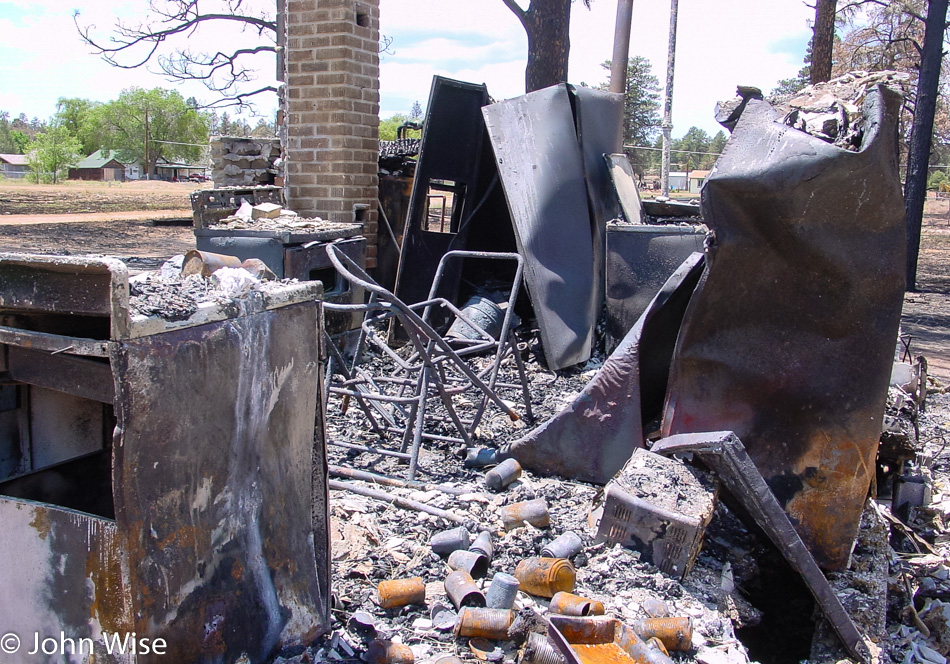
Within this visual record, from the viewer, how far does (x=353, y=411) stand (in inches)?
200

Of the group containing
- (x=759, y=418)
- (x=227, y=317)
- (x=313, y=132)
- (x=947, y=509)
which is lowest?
(x=947, y=509)

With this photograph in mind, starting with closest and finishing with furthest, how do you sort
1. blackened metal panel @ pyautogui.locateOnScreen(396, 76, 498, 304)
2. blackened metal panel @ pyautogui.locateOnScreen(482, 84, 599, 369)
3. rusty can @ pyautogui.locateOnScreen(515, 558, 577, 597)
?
rusty can @ pyautogui.locateOnScreen(515, 558, 577, 597), blackened metal panel @ pyautogui.locateOnScreen(482, 84, 599, 369), blackened metal panel @ pyautogui.locateOnScreen(396, 76, 498, 304)

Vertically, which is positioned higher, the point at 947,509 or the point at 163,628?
the point at 163,628

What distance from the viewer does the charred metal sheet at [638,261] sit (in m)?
5.65

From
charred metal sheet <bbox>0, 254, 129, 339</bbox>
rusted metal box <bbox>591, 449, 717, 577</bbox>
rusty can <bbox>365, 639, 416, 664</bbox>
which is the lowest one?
rusty can <bbox>365, 639, 416, 664</bbox>

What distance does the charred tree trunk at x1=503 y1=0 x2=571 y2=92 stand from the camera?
33.1 ft

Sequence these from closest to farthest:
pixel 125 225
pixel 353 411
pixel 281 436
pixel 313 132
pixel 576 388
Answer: pixel 281 436 < pixel 353 411 < pixel 576 388 < pixel 313 132 < pixel 125 225

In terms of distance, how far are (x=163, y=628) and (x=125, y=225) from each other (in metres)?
14.3

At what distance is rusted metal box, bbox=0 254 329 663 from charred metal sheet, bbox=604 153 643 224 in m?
4.61

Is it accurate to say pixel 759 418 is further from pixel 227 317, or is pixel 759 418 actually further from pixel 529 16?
pixel 529 16

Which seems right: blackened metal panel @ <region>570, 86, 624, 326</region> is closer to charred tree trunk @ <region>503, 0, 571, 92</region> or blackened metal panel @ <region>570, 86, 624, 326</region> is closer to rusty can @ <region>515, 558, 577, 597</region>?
charred tree trunk @ <region>503, 0, 571, 92</region>

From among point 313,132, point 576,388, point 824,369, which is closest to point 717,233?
point 824,369

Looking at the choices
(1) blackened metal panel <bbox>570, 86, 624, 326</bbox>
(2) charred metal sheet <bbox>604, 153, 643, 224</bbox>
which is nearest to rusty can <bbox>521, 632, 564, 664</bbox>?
(1) blackened metal panel <bbox>570, 86, 624, 326</bbox>

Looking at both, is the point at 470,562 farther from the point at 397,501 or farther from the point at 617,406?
the point at 617,406
